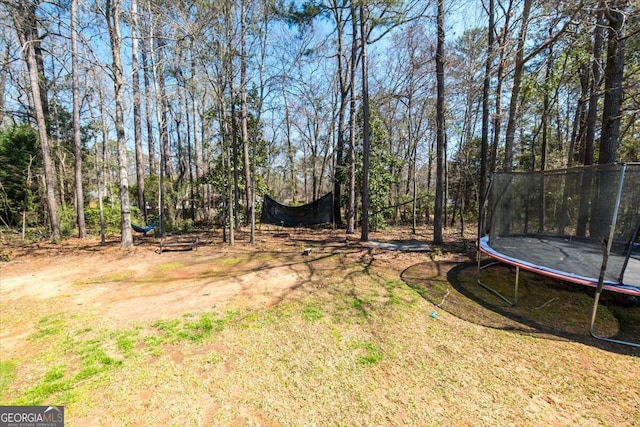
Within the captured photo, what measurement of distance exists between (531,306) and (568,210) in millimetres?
2022

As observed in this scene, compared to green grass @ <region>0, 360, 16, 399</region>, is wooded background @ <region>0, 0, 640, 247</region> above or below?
above

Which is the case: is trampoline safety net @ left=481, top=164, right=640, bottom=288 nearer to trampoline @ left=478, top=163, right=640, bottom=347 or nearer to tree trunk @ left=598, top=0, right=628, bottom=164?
trampoline @ left=478, top=163, right=640, bottom=347

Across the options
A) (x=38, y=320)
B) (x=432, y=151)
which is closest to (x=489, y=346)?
(x=38, y=320)

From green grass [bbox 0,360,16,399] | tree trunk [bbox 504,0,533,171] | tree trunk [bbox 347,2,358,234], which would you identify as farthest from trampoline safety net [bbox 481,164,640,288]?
green grass [bbox 0,360,16,399]

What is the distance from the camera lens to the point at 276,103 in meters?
10.1

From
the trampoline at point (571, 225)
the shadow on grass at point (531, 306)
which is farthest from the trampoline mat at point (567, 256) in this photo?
the shadow on grass at point (531, 306)

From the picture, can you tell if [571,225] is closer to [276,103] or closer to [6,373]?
[6,373]

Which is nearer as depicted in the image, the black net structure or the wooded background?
the wooded background

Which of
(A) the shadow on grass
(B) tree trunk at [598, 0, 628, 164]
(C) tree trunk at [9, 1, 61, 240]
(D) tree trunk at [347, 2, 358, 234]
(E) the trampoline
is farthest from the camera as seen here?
(D) tree trunk at [347, 2, 358, 234]

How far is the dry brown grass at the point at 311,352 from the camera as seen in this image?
1590 mm

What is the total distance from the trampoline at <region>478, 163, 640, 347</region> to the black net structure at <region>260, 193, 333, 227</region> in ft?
16.9

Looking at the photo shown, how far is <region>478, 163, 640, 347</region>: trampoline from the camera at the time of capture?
268 cm

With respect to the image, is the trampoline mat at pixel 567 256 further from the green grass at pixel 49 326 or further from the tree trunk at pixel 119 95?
the tree trunk at pixel 119 95

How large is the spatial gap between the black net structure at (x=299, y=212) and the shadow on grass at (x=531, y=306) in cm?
487
